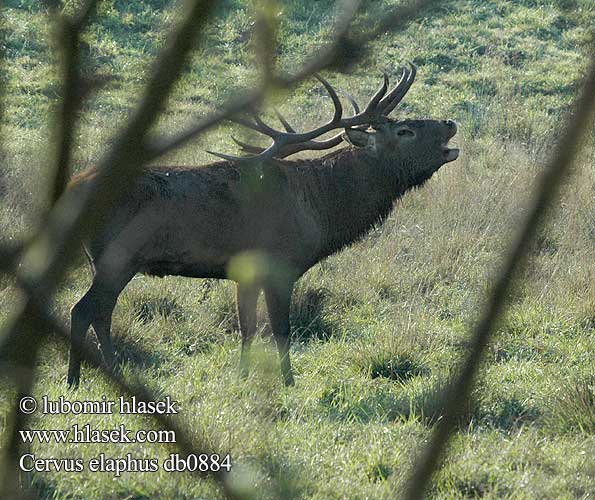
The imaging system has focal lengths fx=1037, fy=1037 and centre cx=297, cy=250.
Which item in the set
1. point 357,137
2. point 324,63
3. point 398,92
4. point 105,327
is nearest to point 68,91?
point 324,63

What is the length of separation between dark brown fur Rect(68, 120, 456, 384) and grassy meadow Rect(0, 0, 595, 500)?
1.31ft

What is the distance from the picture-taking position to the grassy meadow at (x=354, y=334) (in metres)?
1.20

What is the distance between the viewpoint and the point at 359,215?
734 centimetres

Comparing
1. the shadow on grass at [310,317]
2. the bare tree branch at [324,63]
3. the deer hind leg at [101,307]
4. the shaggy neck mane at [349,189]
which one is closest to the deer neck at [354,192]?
the shaggy neck mane at [349,189]

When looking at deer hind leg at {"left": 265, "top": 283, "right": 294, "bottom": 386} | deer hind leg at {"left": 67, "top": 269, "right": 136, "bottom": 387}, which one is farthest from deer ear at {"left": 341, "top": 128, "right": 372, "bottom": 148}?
deer hind leg at {"left": 67, "top": 269, "right": 136, "bottom": 387}

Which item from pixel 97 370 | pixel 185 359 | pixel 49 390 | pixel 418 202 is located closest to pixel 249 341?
pixel 185 359

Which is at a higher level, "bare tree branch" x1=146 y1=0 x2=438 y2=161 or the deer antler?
"bare tree branch" x1=146 y1=0 x2=438 y2=161

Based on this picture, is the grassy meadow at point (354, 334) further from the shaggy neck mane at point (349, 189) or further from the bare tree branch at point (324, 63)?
the shaggy neck mane at point (349, 189)

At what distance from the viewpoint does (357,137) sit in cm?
725

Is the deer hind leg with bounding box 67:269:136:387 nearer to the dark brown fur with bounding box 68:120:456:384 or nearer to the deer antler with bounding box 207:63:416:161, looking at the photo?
the dark brown fur with bounding box 68:120:456:384

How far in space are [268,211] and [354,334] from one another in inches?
42.9

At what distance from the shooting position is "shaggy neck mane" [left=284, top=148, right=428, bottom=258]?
7.16 m

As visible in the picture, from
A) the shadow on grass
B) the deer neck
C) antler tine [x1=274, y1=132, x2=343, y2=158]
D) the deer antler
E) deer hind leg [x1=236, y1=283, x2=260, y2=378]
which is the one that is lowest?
the shadow on grass

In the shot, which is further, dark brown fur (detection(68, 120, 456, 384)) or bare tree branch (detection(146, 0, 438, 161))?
dark brown fur (detection(68, 120, 456, 384))
